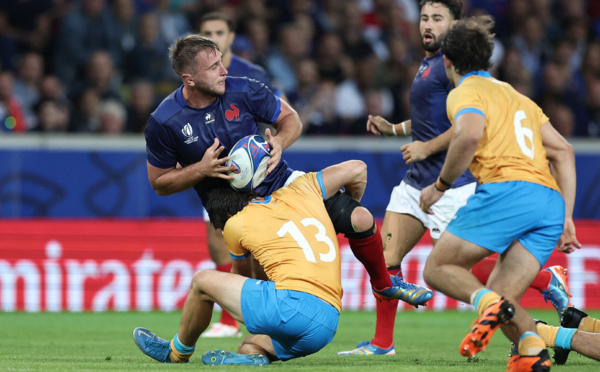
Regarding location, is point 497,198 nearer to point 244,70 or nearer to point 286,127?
point 286,127

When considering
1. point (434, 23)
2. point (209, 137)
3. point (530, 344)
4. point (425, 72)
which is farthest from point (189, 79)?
point (530, 344)

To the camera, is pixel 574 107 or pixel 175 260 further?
pixel 574 107

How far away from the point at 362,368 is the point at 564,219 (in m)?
1.51

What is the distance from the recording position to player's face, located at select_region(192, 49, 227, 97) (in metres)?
6.32

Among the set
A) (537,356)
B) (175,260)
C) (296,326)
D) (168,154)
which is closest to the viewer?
(537,356)

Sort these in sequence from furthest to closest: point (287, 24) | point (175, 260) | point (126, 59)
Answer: point (287, 24)
point (126, 59)
point (175, 260)

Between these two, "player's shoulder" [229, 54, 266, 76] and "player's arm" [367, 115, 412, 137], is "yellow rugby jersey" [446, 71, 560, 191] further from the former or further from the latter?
"player's shoulder" [229, 54, 266, 76]

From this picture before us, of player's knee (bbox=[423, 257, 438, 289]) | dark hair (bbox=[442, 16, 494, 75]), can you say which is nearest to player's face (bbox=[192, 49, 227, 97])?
dark hair (bbox=[442, 16, 494, 75])

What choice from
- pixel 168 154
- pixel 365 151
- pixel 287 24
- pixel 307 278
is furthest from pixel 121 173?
pixel 307 278

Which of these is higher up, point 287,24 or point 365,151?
point 287,24

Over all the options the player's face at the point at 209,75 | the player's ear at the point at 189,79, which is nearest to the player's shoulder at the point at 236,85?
the player's face at the point at 209,75

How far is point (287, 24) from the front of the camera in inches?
567

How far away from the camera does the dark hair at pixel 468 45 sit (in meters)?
5.39

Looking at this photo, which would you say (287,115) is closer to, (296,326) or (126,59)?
(296,326)
